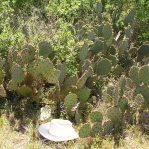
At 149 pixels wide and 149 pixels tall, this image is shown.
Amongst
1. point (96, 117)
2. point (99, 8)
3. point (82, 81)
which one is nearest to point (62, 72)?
point (82, 81)

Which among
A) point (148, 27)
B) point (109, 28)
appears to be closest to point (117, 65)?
point (109, 28)

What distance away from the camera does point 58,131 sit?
494 centimetres

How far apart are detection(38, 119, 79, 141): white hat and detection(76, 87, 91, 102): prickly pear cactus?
415 mm

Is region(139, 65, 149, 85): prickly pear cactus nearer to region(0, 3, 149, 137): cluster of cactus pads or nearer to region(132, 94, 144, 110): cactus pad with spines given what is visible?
region(0, 3, 149, 137): cluster of cactus pads

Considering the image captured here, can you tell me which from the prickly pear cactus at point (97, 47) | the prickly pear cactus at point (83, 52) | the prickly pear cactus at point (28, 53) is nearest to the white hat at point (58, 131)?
the prickly pear cactus at point (28, 53)

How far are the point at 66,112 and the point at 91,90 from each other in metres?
0.61

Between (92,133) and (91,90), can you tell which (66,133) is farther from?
(91,90)

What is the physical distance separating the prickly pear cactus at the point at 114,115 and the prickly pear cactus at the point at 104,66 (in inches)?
33.6

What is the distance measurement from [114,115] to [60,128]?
64 centimetres

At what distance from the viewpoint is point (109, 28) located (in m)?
6.18

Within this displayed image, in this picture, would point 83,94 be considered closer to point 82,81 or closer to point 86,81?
point 82,81

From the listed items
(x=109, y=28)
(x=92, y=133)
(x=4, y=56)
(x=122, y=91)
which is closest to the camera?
(x=92, y=133)

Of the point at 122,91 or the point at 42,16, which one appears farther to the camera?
the point at 42,16

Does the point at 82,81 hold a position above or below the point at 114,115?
above
